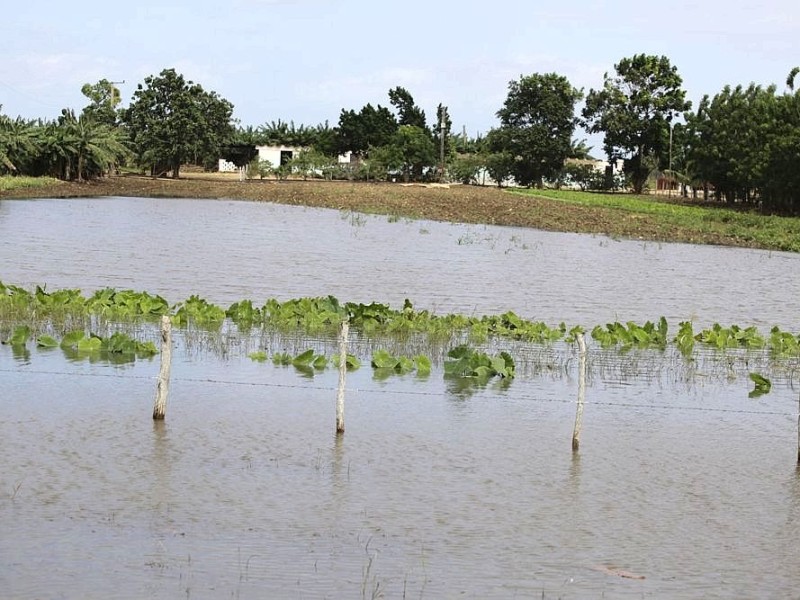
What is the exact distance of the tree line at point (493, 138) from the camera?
64312 millimetres

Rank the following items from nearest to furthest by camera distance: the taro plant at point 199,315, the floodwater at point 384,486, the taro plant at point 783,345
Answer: the floodwater at point 384,486
the taro plant at point 783,345
the taro plant at point 199,315

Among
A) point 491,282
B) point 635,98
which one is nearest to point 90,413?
point 491,282

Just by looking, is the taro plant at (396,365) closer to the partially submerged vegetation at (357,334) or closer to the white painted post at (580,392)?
the partially submerged vegetation at (357,334)

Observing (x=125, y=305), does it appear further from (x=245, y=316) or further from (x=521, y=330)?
(x=521, y=330)

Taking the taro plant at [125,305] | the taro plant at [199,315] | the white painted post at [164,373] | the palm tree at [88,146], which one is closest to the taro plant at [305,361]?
the taro plant at [199,315]

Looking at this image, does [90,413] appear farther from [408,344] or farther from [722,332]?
[722,332]

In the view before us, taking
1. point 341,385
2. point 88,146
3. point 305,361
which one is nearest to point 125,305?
→ point 305,361

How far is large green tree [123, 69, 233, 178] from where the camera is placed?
73.9m

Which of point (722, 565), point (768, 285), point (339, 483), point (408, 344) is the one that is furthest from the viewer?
point (768, 285)

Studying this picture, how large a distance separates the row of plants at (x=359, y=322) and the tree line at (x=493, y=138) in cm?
4284

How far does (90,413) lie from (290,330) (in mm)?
5904

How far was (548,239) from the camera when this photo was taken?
4334cm

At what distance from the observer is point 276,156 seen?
9175 cm

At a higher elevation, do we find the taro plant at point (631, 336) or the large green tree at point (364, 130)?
the large green tree at point (364, 130)
